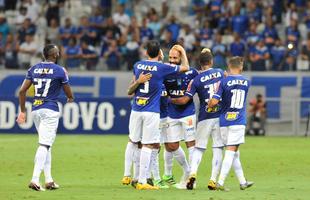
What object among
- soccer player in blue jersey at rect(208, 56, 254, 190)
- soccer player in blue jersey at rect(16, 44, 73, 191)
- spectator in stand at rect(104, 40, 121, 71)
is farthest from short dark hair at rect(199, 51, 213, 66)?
spectator in stand at rect(104, 40, 121, 71)

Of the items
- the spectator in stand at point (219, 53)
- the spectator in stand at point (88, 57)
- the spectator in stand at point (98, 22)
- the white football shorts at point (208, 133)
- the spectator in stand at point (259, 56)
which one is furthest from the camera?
the spectator in stand at point (98, 22)

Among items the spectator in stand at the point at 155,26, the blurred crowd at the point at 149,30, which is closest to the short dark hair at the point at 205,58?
the blurred crowd at the point at 149,30

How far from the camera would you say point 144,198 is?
47.6 feet

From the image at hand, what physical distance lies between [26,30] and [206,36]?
6.75m

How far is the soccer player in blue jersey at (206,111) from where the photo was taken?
16031 millimetres

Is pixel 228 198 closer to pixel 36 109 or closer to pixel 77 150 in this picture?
pixel 36 109

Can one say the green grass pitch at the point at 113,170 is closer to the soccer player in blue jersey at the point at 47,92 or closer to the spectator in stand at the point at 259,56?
the soccer player in blue jersey at the point at 47,92

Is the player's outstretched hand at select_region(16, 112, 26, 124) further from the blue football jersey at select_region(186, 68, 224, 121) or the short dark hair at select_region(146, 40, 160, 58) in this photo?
the blue football jersey at select_region(186, 68, 224, 121)

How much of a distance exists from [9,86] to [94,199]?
68.2 ft

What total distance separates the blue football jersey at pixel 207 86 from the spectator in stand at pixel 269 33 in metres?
Answer: 18.3

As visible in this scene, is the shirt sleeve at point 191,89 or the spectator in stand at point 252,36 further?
the spectator in stand at point 252,36

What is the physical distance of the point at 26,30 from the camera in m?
36.0

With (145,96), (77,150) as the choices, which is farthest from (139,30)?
(145,96)

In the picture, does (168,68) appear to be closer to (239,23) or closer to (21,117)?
(21,117)
